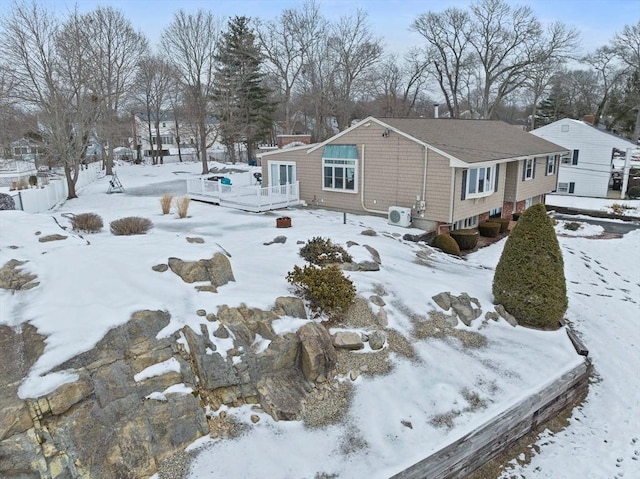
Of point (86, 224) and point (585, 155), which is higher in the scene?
point (585, 155)

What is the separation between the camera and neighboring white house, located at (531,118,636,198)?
32.7 meters

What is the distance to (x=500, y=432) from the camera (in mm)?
6977

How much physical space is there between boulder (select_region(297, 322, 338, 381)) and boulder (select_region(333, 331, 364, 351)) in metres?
0.28

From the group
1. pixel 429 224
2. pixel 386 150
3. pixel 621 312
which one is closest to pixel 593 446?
pixel 621 312

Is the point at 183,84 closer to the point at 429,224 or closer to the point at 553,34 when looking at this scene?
the point at 429,224

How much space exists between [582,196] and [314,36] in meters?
29.4

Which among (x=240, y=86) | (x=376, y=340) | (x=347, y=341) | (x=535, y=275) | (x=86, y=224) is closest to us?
(x=347, y=341)

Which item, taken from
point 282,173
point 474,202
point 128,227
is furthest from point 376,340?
point 282,173

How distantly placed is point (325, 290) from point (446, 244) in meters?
8.47

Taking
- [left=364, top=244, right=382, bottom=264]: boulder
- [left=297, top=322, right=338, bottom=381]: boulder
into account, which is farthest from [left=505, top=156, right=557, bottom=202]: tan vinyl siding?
[left=297, top=322, right=338, bottom=381]: boulder

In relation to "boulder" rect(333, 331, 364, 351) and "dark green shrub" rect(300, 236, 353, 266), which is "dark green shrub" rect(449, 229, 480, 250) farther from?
"boulder" rect(333, 331, 364, 351)

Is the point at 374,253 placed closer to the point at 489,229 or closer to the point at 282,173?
the point at 489,229

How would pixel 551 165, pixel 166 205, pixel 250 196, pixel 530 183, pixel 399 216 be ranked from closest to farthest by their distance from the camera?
1. pixel 399 216
2. pixel 166 205
3. pixel 250 196
4. pixel 530 183
5. pixel 551 165

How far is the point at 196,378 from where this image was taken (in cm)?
675
